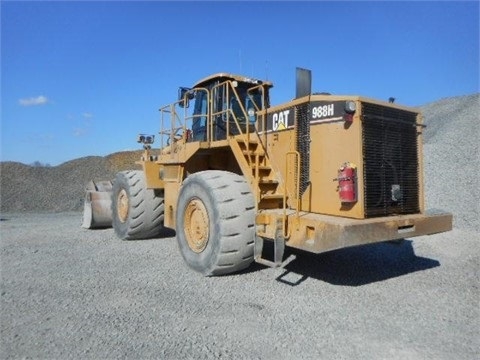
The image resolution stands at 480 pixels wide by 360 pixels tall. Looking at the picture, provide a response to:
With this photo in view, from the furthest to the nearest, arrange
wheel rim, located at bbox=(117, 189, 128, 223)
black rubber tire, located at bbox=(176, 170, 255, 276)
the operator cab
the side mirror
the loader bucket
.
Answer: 1. the loader bucket
2. wheel rim, located at bbox=(117, 189, 128, 223)
3. the side mirror
4. the operator cab
5. black rubber tire, located at bbox=(176, 170, 255, 276)

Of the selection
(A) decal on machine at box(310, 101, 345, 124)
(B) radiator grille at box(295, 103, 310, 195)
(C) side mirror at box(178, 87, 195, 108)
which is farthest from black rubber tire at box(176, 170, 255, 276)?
(C) side mirror at box(178, 87, 195, 108)

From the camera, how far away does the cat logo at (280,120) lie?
5828 mm

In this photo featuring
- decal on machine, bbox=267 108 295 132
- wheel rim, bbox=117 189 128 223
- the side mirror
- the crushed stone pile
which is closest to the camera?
decal on machine, bbox=267 108 295 132

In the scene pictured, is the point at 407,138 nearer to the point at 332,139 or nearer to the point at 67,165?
the point at 332,139

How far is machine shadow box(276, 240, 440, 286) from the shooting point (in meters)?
5.67

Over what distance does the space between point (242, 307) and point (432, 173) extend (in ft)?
35.5

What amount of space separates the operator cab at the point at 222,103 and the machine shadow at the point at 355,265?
2.40 meters

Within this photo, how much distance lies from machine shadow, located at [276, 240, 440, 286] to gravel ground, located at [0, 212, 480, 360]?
17 millimetres

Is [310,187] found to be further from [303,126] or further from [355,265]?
[355,265]

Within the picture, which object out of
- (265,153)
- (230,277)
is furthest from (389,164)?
(230,277)

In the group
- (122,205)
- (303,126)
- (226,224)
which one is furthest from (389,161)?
(122,205)

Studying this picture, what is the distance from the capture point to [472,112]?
63.4ft

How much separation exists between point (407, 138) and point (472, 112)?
16.6m

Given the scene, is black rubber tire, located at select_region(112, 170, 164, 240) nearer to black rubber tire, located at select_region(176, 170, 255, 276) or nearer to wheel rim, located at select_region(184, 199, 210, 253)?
wheel rim, located at select_region(184, 199, 210, 253)
